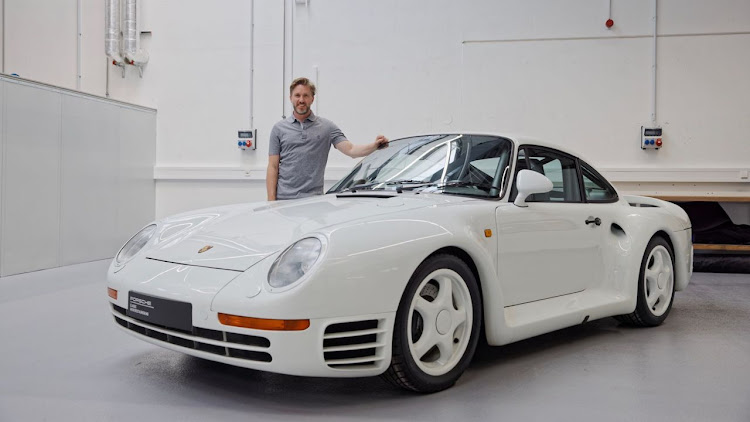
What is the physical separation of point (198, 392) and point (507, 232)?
4.63ft

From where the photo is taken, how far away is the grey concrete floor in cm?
217

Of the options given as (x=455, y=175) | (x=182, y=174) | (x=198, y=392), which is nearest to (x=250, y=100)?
(x=182, y=174)

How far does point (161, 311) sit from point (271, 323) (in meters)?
0.49

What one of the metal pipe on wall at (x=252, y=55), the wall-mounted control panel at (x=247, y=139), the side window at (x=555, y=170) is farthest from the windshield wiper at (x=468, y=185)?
the metal pipe on wall at (x=252, y=55)

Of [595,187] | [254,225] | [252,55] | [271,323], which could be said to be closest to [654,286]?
[595,187]

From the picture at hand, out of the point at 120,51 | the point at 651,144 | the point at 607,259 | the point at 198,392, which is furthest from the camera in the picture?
the point at 120,51

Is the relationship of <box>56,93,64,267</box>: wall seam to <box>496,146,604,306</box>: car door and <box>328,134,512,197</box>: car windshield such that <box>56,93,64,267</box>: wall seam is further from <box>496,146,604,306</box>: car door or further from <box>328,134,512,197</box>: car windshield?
<box>496,146,604,306</box>: car door

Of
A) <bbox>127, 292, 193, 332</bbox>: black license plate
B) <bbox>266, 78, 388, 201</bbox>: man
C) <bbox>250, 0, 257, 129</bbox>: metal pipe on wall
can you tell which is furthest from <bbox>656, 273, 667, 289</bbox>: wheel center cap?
<bbox>250, 0, 257, 129</bbox>: metal pipe on wall

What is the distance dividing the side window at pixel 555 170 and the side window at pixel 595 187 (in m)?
0.08

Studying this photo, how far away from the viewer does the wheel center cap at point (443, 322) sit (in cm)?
235

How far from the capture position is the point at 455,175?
2.90 meters

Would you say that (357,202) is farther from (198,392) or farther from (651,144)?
(651,144)

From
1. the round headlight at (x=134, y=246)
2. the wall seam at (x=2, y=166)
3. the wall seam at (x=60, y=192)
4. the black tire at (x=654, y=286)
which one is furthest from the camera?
the wall seam at (x=60, y=192)

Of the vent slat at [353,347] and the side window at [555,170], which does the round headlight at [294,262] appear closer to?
the vent slat at [353,347]
